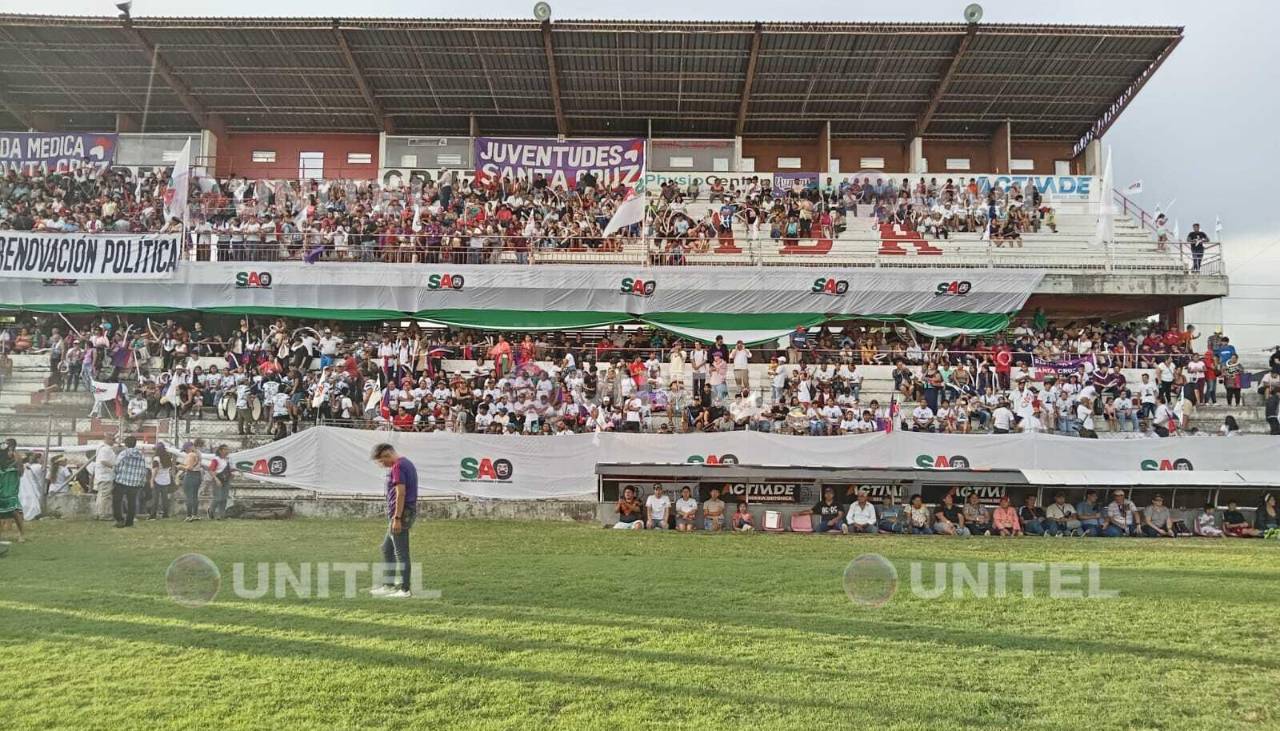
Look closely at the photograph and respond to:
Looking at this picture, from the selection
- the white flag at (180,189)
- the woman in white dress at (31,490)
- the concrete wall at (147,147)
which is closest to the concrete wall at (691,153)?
the white flag at (180,189)

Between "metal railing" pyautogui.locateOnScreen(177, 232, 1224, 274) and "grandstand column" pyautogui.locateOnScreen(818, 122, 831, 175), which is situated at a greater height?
"grandstand column" pyautogui.locateOnScreen(818, 122, 831, 175)

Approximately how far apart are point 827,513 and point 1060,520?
4.34 metres

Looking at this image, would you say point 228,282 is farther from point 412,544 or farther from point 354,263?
point 412,544

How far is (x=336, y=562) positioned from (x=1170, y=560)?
11538 millimetres

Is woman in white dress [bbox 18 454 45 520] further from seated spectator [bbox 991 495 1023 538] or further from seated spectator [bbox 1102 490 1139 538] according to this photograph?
seated spectator [bbox 1102 490 1139 538]

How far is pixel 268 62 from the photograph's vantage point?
32688 millimetres

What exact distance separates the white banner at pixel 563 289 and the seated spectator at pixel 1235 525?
10.9 metres

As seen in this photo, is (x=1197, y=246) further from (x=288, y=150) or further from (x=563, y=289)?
(x=288, y=150)

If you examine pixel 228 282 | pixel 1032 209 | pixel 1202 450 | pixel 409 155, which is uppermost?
pixel 409 155

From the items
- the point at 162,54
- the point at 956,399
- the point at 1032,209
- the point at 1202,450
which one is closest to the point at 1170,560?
the point at 1202,450

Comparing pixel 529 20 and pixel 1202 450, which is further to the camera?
pixel 529 20

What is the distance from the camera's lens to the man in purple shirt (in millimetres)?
9516

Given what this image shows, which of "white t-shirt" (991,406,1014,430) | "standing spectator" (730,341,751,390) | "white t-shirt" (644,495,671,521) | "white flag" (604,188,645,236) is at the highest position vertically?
"white flag" (604,188,645,236)

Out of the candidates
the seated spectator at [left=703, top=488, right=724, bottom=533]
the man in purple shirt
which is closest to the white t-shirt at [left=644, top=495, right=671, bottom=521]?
the seated spectator at [left=703, top=488, right=724, bottom=533]
